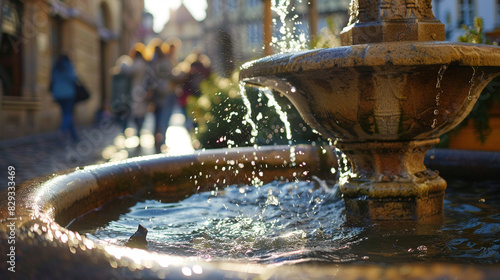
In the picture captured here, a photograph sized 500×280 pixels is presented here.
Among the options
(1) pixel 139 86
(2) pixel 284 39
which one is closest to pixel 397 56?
(2) pixel 284 39

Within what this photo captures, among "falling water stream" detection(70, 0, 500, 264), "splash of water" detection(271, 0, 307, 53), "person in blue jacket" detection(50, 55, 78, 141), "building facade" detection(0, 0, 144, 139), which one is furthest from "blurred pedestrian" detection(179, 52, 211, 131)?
"falling water stream" detection(70, 0, 500, 264)

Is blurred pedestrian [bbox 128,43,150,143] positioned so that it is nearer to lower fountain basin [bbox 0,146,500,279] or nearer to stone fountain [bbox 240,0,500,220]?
lower fountain basin [bbox 0,146,500,279]

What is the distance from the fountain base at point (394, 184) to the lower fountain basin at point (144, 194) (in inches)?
45.0

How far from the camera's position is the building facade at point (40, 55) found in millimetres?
11992

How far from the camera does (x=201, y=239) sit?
2.69 metres

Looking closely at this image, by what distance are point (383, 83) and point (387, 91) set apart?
0.05 meters

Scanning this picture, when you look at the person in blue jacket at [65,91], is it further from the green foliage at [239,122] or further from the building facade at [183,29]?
the building facade at [183,29]

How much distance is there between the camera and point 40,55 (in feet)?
45.3

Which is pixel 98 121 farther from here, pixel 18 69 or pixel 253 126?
pixel 253 126

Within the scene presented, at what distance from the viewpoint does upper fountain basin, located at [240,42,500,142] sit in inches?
89.1

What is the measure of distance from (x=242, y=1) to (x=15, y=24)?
87.7 feet

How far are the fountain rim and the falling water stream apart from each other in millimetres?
158

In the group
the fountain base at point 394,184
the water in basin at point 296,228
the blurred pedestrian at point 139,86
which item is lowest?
the water in basin at point 296,228

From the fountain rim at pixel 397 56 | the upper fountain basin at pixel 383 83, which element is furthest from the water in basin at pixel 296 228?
the fountain rim at pixel 397 56
